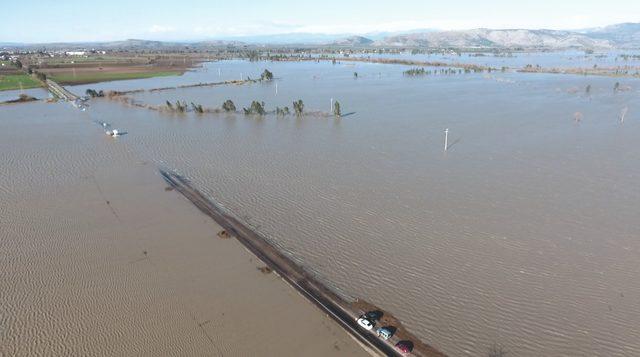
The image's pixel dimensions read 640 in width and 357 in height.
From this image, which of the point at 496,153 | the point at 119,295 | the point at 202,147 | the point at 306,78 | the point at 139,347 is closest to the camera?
the point at 139,347

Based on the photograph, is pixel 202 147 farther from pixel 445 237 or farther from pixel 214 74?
pixel 214 74

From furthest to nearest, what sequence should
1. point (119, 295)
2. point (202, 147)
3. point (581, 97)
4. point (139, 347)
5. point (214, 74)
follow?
point (214, 74)
point (581, 97)
point (202, 147)
point (119, 295)
point (139, 347)

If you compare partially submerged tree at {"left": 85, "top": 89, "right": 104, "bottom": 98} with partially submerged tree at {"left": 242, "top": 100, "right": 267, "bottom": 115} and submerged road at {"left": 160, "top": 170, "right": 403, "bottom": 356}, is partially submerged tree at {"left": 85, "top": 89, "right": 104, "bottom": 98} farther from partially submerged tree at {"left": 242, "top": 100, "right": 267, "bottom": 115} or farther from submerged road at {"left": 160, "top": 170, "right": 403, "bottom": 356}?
submerged road at {"left": 160, "top": 170, "right": 403, "bottom": 356}

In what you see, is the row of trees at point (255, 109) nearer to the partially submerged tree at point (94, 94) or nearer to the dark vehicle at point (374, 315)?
the partially submerged tree at point (94, 94)

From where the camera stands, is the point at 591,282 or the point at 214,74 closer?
the point at 591,282

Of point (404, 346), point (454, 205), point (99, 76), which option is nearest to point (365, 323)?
point (404, 346)

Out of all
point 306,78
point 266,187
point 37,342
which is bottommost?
point 37,342

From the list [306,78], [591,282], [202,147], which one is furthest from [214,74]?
[591,282]

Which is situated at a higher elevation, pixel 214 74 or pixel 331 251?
pixel 214 74
